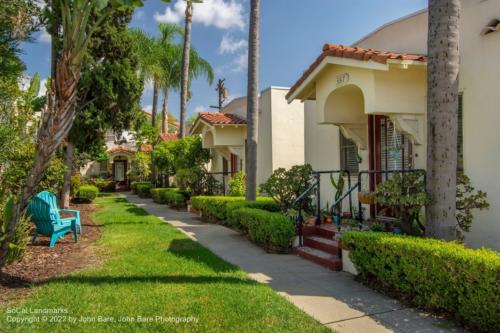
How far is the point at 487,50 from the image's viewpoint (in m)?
6.16

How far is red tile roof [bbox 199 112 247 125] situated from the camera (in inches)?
617

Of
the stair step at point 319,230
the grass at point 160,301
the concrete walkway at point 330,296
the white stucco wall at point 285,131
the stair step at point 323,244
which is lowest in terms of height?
the concrete walkway at point 330,296

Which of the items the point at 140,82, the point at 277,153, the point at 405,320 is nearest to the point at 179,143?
the point at 140,82

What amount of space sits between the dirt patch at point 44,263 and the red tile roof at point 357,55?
19.6 ft

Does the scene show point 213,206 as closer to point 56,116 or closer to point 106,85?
point 106,85

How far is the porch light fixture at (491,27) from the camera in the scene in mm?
6020

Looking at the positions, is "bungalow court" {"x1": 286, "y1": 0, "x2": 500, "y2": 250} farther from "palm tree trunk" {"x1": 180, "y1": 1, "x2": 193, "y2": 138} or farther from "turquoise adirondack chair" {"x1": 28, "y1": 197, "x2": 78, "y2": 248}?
"palm tree trunk" {"x1": 180, "y1": 1, "x2": 193, "y2": 138}

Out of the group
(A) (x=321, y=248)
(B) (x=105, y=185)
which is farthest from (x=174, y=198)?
(B) (x=105, y=185)

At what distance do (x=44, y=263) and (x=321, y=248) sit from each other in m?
5.18

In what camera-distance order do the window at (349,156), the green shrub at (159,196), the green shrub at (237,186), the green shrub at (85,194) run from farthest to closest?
the green shrub at (159,196) → the green shrub at (85,194) → the green shrub at (237,186) → the window at (349,156)

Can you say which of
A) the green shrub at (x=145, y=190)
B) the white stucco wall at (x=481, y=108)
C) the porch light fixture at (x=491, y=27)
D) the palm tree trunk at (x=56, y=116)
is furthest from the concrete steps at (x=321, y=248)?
the green shrub at (x=145, y=190)

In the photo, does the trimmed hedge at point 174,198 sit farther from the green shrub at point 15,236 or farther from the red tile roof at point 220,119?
the green shrub at point 15,236

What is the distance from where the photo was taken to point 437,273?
432 centimetres

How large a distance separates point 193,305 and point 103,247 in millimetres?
4467
